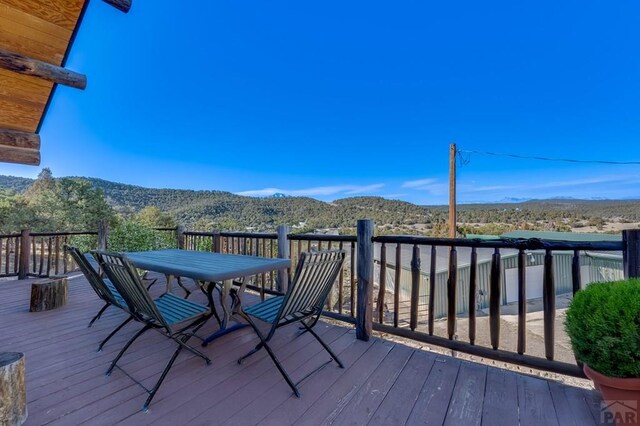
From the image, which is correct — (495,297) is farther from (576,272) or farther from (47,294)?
(47,294)

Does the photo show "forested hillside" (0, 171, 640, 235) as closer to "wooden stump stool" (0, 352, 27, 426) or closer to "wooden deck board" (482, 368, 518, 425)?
"wooden deck board" (482, 368, 518, 425)

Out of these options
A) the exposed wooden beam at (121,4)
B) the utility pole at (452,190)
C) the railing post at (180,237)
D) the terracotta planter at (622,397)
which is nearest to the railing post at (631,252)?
the terracotta planter at (622,397)

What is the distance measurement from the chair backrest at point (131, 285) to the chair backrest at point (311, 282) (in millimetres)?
796

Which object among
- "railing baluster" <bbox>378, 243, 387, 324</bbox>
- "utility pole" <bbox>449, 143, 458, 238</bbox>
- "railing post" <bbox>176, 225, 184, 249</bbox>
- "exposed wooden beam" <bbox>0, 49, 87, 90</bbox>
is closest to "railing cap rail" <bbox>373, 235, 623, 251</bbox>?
"railing baluster" <bbox>378, 243, 387, 324</bbox>

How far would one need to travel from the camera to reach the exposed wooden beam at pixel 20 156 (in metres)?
2.76

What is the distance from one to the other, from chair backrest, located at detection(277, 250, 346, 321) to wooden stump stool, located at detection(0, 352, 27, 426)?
1.32m

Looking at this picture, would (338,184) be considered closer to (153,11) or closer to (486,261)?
(486,261)

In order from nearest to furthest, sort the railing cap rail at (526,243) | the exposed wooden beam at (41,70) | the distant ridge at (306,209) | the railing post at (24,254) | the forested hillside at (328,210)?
the railing cap rail at (526,243) → the exposed wooden beam at (41,70) → the railing post at (24,254) → the forested hillside at (328,210) → the distant ridge at (306,209)

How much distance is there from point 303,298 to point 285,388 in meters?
0.57

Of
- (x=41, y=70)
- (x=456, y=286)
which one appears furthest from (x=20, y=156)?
(x=456, y=286)

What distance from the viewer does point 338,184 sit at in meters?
30.7

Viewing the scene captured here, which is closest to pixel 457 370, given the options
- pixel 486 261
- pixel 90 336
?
pixel 90 336

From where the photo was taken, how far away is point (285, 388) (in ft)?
5.99

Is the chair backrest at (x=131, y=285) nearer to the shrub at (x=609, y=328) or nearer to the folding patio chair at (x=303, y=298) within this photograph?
the folding patio chair at (x=303, y=298)
